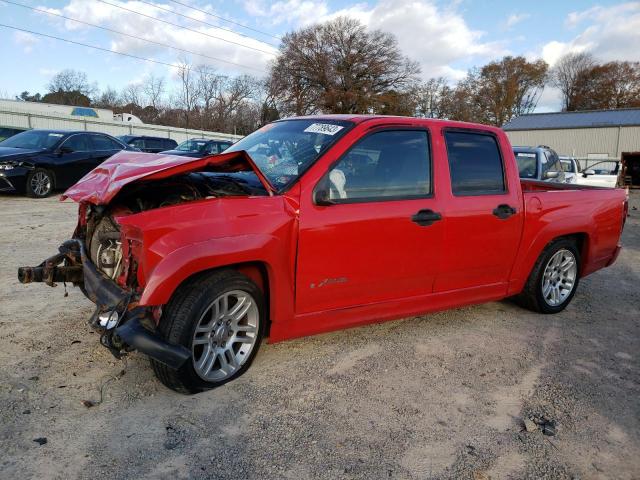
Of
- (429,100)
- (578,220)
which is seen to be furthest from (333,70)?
(578,220)

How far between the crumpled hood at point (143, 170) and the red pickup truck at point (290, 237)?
0.05 ft

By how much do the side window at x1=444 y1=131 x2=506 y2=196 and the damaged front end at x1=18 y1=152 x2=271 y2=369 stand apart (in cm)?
163

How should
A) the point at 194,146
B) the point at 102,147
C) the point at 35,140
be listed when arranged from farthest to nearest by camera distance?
the point at 194,146, the point at 102,147, the point at 35,140

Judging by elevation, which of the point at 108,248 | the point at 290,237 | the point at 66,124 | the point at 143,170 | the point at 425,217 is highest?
the point at 66,124

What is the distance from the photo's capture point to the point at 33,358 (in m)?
3.54

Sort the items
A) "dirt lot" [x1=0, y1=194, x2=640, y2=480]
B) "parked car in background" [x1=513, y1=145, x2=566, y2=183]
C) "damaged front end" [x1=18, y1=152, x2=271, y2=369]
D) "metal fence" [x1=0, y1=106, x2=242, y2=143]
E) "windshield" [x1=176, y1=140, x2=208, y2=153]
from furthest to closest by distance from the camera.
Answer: "metal fence" [x1=0, y1=106, x2=242, y2=143]
"windshield" [x1=176, y1=140, x2=208, y2=153]
"parked car in background" [x1=513, y1=145, x2=566, y2=183]
"damaged front end" [x1=18, y1=152, x2=271, y2=369]
"dirt lot" [x1=0, y1=194, x2=640, y2=480]

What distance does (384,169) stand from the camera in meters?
3.71

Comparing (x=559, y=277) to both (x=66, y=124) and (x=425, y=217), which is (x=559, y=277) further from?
(x=66, y=124)

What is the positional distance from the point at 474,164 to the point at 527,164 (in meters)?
7.27

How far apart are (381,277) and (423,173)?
0.89 meters

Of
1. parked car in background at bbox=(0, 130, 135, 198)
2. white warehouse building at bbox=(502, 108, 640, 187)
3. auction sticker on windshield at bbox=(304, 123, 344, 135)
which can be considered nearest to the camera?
auction sticker on windshield at bbox=(304, 123, 344, 135)

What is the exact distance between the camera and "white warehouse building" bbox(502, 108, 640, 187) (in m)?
46.0

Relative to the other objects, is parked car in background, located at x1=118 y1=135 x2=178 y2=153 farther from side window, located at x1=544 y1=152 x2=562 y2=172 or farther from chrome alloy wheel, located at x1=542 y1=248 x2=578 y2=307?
chrome alloy wheel, located at x1=542 y1=248 x2=578 y2=307

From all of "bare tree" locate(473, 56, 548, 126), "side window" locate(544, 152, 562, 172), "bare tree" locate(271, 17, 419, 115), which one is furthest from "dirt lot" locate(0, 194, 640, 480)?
"bare tree" locate(473, 56, 548, 126)
